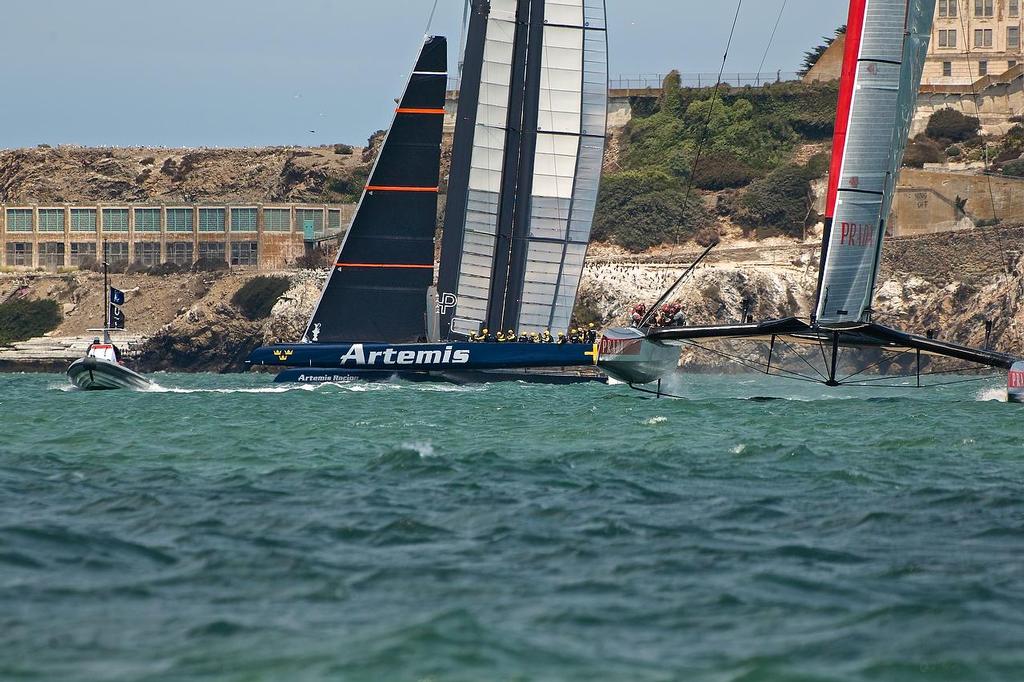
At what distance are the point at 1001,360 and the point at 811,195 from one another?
2292 inches

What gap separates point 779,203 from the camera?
89.3 metres

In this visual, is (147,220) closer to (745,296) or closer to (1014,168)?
(745,296)

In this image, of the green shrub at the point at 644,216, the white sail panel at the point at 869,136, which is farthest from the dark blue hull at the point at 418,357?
the green shrub at the point at 644,216

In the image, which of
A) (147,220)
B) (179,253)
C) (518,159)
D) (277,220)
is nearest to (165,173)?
(147,220)

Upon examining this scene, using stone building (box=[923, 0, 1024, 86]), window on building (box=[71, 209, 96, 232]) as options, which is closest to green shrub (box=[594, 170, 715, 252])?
stone building (box=[923, 0, 1024, 86])

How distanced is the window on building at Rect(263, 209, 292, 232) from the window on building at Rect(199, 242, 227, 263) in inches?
126

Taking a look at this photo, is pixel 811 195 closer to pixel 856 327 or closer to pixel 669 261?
pixel 669 261

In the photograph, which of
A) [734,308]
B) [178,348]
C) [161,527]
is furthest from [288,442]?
[178,348]

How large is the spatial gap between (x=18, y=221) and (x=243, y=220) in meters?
17.3

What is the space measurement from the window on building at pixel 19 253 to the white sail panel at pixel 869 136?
84.9 m

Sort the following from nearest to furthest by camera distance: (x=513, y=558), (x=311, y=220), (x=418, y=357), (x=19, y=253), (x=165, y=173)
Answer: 1. (x=513, y=558)
2. (x=418, y=357)
3. (x=311, y=220)
4. (x=19, y=253)
5. (x=165, y=173)

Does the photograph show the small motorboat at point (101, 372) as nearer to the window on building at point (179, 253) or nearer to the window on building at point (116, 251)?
the window on building at point (179, 253)

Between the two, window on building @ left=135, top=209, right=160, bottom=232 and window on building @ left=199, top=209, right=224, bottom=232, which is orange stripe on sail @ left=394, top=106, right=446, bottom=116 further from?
window on building @ left=135, top=209, right=160, bottom=232

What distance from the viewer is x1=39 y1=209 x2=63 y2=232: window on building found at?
10425cm
